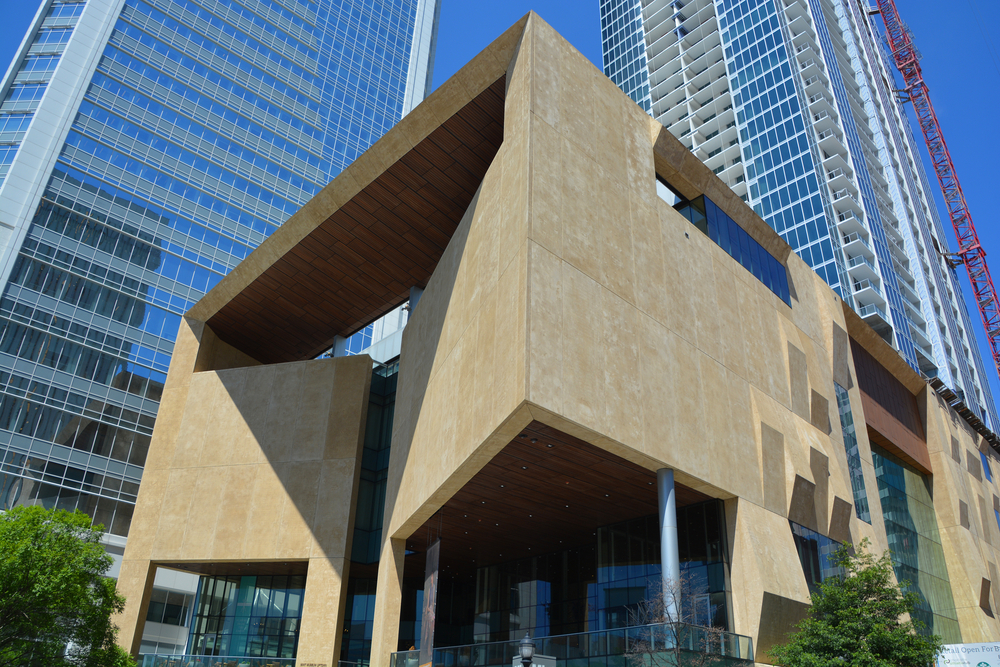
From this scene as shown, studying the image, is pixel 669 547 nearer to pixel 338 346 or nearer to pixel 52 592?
pixel 52 592

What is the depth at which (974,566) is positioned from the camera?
1715 inches

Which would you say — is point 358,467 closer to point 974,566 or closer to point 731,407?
point 731,407

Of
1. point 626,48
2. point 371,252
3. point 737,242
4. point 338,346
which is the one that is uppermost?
point 626,48

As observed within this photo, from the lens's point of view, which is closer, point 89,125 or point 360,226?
point 360,226

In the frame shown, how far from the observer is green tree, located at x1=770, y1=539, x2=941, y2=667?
66.1 ft

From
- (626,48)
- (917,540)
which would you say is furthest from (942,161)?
(917,540)

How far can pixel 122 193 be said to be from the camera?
5988cm

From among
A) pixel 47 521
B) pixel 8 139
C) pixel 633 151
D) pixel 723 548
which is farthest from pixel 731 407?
pixel 8 139

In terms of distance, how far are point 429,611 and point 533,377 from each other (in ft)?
35.9

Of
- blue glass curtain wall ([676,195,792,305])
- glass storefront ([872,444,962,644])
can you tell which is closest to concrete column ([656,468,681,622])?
blue glass curtain wall ([676,195,792,305])

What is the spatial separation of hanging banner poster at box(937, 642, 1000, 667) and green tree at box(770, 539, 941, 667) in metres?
3.54

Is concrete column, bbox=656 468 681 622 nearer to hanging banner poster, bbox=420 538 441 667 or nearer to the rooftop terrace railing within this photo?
the rooftop terrace railing

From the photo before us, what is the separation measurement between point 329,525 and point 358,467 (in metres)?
2.76

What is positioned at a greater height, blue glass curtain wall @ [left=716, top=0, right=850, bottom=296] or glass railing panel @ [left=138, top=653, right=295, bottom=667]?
blue glass curtain wall @ [left=716, top=0, right=850, bottom=296]
